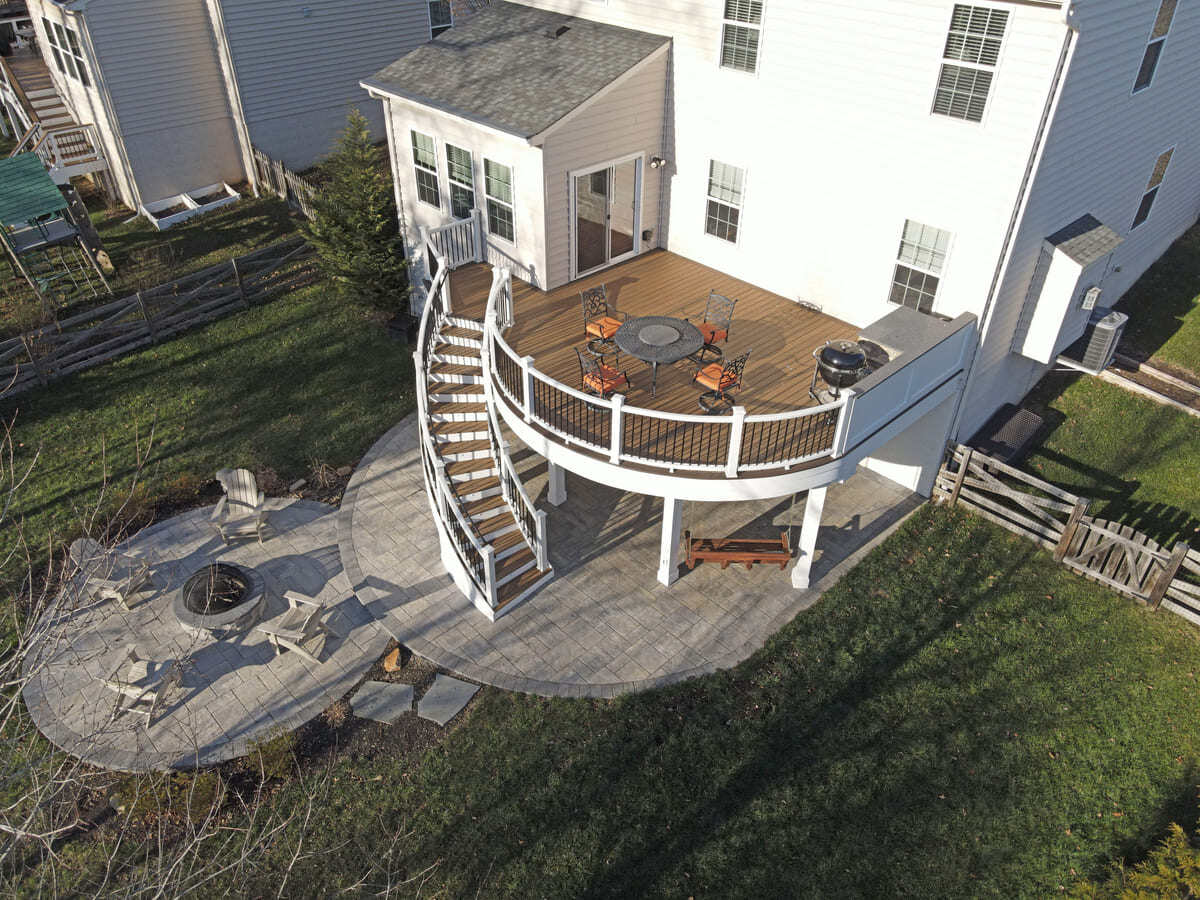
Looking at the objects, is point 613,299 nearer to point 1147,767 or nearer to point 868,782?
point 868,782

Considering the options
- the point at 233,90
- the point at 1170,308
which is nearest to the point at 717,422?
the point at 1170,308

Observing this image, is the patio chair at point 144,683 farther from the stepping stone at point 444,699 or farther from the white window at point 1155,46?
the white window at point 1155,46

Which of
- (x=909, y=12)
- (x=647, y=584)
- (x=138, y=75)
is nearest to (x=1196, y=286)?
(x=909, y=12)

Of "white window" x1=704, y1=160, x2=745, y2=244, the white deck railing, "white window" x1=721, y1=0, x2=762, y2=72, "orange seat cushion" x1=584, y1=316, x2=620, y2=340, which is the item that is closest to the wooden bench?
the white deck railing

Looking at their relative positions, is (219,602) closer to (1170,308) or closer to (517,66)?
(517,66)

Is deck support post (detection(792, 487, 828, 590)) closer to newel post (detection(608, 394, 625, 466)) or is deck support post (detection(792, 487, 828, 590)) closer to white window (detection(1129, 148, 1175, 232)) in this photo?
newel post (detection(608, 394, 625, 466))
